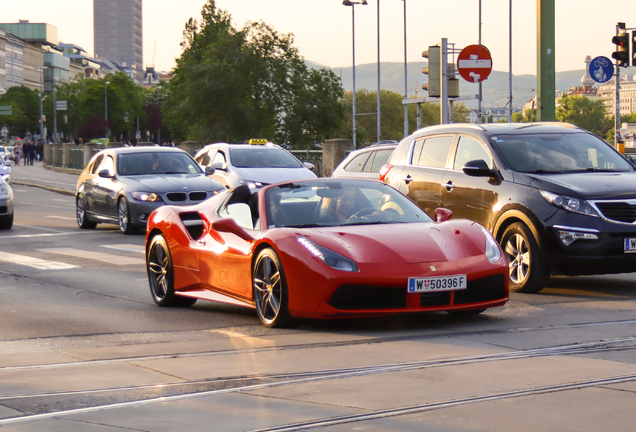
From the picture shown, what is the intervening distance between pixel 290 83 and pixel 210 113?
578cm

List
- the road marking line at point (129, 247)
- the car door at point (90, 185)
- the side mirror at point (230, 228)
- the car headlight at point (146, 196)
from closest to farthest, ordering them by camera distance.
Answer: the side mirror at point (230, 228) < the road marking line at point (129, 247) < the car headlight at point (146, 196) < the car door at point (90, 185)

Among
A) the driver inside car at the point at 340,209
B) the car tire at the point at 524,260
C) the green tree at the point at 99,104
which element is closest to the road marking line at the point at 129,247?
the car tire at the point at 524,260

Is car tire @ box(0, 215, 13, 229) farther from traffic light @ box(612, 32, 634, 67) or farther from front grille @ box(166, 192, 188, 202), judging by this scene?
traffic light @ box(612, 32, 634, 67)

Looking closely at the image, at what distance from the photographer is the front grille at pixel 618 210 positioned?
396 inches

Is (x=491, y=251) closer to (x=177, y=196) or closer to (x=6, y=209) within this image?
(x=177, y=196)

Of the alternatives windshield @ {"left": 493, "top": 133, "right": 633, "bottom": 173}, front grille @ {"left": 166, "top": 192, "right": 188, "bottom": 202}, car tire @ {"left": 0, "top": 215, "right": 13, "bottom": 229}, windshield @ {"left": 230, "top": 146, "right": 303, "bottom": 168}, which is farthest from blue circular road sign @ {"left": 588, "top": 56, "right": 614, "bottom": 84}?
car tire @ {"left": 0, "top": 215, "right": 13, "bottom": 229}

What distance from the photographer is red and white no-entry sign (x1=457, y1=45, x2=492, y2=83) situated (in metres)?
18.3

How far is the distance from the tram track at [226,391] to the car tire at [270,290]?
1743 millimetres

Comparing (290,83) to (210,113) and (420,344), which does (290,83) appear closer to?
(210,113)

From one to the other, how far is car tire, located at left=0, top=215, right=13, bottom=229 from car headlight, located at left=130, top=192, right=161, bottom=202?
9.95 feet

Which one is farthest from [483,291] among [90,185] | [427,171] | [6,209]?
[6,209]

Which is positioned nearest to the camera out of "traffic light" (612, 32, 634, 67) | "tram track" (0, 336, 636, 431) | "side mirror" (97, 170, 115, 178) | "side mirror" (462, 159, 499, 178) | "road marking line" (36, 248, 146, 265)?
"tram track" (0, 336, 636, 431)

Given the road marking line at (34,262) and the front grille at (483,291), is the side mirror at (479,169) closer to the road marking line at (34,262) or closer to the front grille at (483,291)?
the front grille at (483,291)

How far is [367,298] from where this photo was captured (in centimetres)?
795
